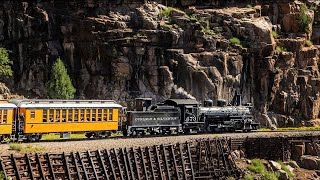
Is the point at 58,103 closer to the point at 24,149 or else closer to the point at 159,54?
the point at 24,149

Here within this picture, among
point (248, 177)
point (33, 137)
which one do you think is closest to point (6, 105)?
point (33, 137)

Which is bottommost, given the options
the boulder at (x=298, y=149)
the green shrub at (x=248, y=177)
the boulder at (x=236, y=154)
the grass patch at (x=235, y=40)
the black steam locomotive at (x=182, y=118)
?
the boulder at (x=298, y=149)

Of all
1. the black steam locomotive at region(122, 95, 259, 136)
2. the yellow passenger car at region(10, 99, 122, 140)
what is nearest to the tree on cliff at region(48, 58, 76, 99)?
the black steam locomotive at region(122, 95, 259, 136)

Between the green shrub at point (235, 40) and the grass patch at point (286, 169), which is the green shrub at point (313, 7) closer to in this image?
the green shrub at point (235, 40)

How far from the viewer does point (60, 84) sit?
5844cm

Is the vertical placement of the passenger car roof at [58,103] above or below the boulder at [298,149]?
above

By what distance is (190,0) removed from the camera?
71.2m

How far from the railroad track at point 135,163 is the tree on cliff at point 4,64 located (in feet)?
110

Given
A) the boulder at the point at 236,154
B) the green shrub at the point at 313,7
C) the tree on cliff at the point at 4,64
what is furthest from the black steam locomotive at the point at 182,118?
the green shrub at the point at 313,7

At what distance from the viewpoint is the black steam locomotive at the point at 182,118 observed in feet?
136

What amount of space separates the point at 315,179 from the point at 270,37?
1220 inches

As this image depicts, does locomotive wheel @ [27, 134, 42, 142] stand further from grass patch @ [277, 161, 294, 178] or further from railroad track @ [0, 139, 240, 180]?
grass patch @ [277, 161, 294, 178]

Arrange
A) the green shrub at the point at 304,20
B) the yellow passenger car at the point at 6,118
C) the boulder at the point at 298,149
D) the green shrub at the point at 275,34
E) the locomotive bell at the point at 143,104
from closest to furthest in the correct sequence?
the yellow passenger car at the point at 6,118 → the locomotive bell at the point at 143,104 → the boulder at the point at 298,149 → the green shrub at the point at 275,34 → the green shrub at the point at 304,20

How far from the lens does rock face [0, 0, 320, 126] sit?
6191cm
